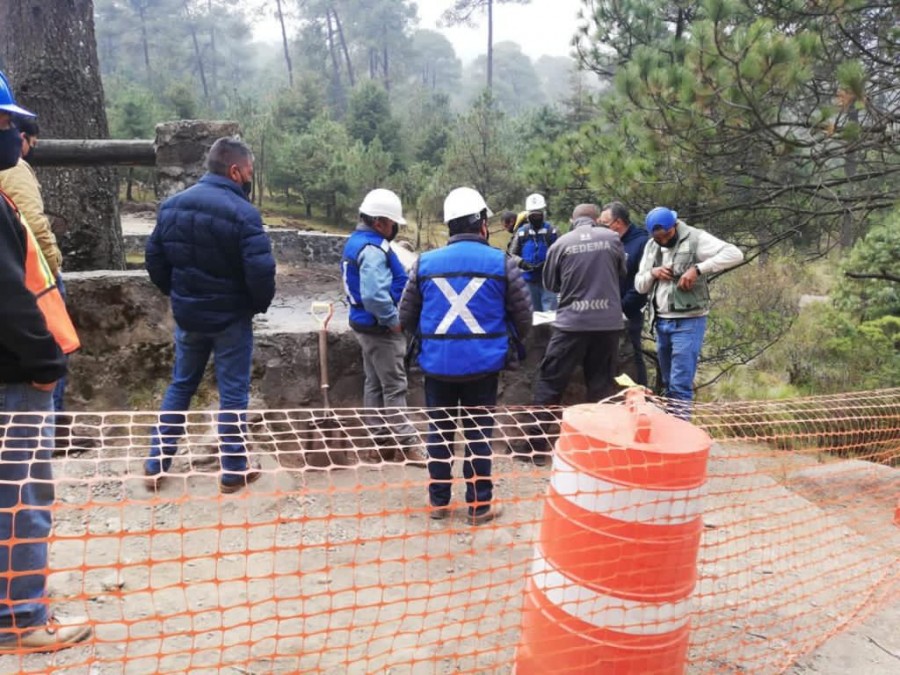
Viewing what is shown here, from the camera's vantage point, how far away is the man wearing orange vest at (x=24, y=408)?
6.63 ft

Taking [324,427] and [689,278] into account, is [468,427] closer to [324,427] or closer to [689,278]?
[324,427]

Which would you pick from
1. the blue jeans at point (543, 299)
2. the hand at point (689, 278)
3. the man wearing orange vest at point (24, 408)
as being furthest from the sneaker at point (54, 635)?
the blue jeans at point (543, 299)

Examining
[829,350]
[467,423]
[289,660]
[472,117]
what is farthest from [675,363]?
[472,117]

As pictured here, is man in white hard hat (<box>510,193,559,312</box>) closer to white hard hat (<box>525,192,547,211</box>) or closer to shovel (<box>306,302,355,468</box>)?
white hard hat (<box>525,192,547,211</box>)

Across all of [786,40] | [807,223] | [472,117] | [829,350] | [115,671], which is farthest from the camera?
[472,117]

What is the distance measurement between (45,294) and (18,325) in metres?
0.28

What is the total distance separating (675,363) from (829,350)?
775 cm

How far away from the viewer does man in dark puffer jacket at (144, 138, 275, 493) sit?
3246 mm

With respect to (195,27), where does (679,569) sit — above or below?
below

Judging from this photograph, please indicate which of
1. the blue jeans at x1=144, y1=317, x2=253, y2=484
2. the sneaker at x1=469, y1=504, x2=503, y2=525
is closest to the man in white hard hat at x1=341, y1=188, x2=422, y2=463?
the sneaker at x1=469, y1=504, x2=503, y2=525

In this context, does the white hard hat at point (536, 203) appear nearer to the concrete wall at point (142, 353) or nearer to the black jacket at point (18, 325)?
the concrete wall at point (142, 353)

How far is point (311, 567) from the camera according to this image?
2.98 meters

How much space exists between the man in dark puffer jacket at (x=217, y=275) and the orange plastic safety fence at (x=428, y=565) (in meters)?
0.39

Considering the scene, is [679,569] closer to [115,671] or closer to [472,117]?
[115,671]
